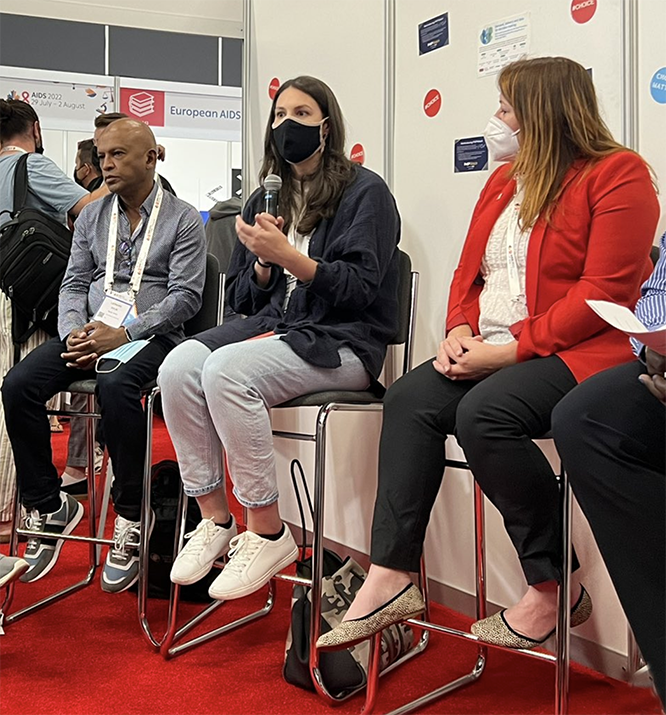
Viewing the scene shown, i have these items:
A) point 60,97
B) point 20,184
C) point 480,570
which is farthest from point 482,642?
point 60,97

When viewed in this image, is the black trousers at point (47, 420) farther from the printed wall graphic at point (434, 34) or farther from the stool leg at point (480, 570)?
the printed wall graphic at point (434, 34)

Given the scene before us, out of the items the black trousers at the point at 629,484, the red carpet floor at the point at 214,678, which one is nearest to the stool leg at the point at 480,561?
the red carpet floor at the point at 214,678

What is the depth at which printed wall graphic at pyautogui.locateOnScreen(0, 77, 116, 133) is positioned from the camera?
7.16 metres

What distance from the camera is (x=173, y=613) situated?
2.08 metres

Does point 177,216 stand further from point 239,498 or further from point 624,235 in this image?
point 624,235

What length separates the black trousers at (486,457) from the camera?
154cm

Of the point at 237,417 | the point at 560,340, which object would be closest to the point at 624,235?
the point at 560,340

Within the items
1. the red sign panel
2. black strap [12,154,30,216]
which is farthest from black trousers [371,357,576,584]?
the red sign panel

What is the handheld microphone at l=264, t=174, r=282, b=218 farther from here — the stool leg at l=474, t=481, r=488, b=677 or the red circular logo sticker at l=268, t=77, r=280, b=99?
the red circular logo sticker at l=268, t=77, r=280, b=99

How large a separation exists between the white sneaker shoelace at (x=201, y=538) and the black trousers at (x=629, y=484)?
2.97 feet

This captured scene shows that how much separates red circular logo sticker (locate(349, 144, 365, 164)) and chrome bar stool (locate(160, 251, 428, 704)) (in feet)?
1.95

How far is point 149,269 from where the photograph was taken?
8.15ft

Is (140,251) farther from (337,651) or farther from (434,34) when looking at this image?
(337,651)

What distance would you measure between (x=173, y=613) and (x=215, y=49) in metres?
6.39
